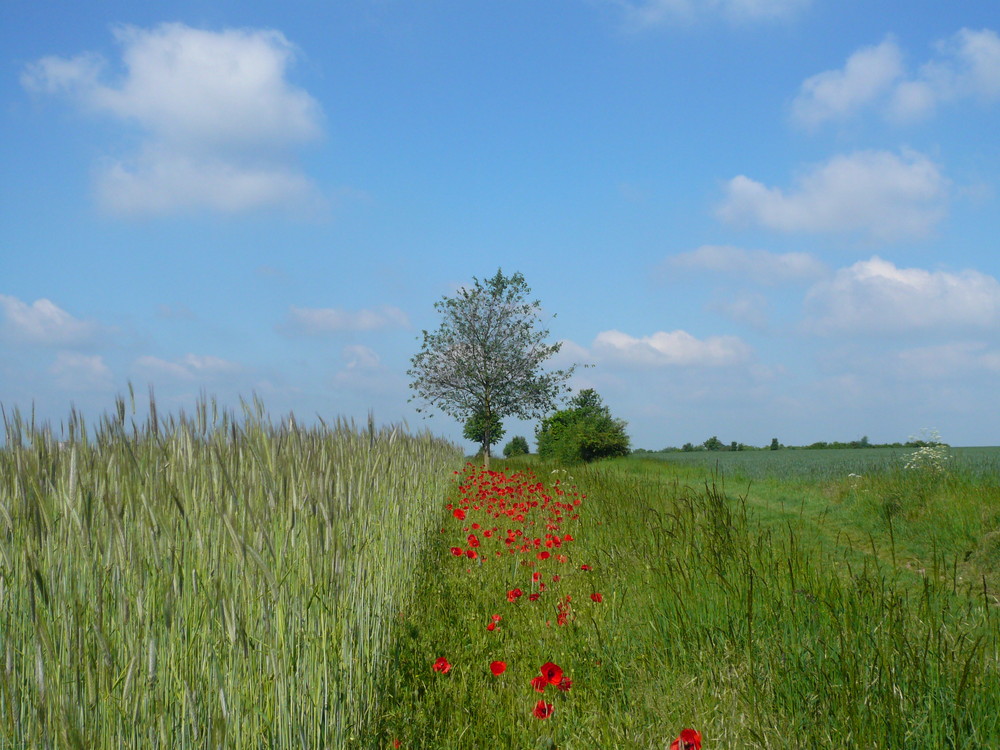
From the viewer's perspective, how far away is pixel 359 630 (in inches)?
116

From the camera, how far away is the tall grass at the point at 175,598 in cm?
179

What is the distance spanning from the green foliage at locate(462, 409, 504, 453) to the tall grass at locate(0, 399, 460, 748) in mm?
19087

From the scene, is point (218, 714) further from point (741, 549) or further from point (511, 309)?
point (511, 309)

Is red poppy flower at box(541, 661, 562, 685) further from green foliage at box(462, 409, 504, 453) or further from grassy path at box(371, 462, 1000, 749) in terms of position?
green foliage at box(462, 409, 504, 453)

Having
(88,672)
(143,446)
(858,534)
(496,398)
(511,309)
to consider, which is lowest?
(858,534)

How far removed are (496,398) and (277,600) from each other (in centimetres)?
2052

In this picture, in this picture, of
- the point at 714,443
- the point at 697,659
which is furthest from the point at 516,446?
the point at 697,659

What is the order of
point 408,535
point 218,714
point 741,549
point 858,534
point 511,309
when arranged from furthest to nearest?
point 511,309
point 858,534
point 408,535
point 741,549
point 218,714

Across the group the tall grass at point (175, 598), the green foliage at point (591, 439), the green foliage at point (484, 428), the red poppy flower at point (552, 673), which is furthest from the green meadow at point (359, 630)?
the green foliage at point (591, 439)

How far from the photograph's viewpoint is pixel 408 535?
532cm

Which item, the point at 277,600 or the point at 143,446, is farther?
the point at 143,446

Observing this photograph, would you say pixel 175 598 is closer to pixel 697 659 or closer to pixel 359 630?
pixel 359 630

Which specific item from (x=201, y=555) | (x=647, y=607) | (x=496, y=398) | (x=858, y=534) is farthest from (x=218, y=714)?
(x=496, y=398)

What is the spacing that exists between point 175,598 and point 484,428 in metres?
21.3
